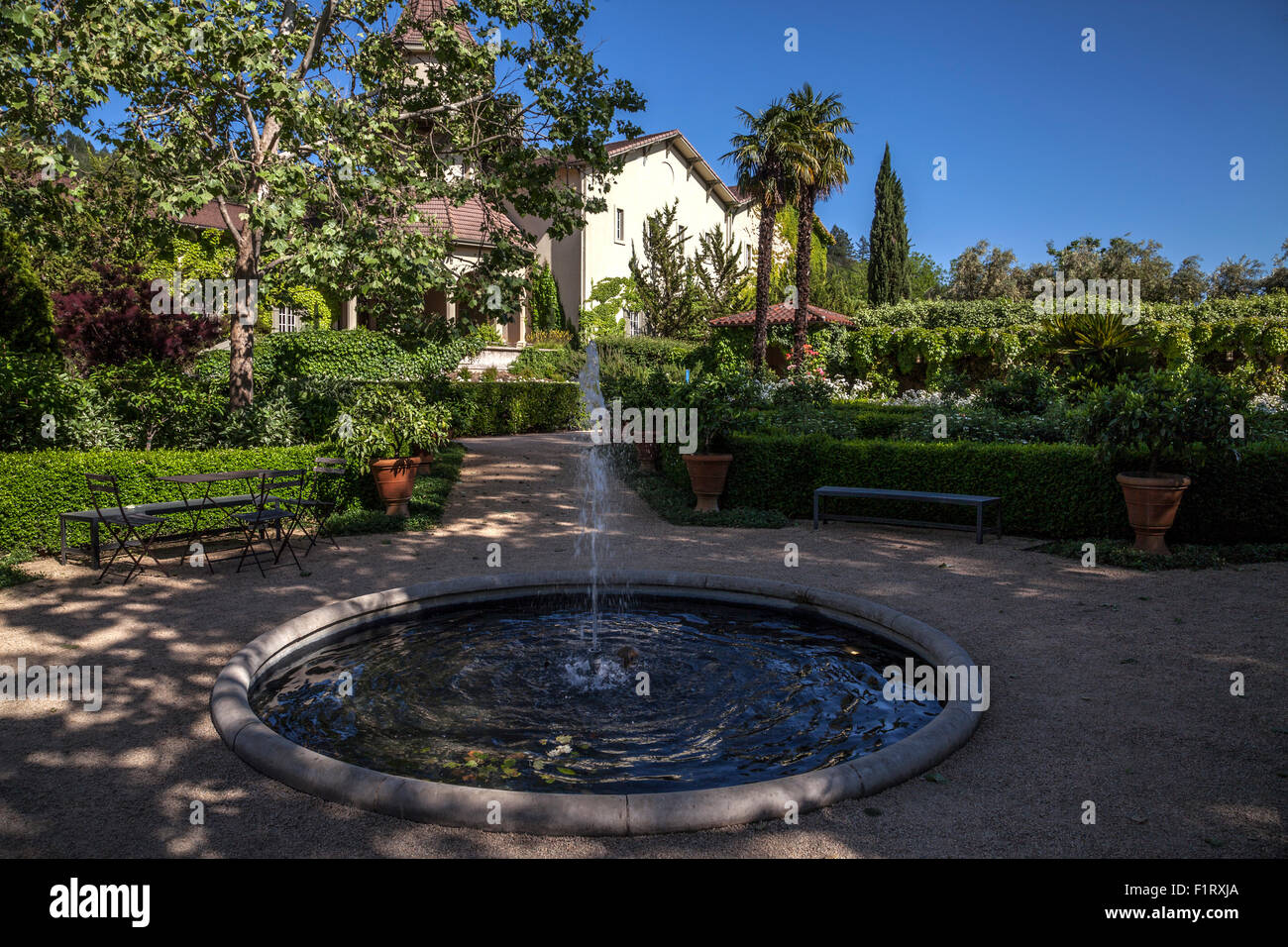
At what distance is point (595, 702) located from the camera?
218 inches

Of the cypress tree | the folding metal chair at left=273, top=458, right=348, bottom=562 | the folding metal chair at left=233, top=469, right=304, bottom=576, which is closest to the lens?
the folding metal chair at left=233, top=469, right=304, bottom=576

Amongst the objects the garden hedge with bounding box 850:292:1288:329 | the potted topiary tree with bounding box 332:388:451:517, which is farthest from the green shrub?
the potted topiary tree with bounding box 332:388:451:517

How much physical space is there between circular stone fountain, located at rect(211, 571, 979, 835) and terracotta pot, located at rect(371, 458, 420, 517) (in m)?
3.92

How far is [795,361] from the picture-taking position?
3073cm

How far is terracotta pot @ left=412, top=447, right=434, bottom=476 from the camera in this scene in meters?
12.4

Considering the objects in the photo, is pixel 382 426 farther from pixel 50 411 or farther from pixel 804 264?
pixel 804 264

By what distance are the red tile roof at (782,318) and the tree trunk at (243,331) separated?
23920mm

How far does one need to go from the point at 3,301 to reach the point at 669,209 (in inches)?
1057

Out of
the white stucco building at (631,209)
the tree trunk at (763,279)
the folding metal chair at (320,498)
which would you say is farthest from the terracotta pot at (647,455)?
the white stucco building at (631,209)

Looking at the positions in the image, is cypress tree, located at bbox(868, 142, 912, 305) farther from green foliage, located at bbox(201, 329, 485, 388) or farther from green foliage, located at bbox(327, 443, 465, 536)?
green foliage, located at bbox(327, 443, 465, 536)

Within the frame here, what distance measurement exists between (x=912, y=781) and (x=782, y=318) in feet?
102

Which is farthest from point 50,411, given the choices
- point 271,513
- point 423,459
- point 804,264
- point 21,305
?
point 804,264

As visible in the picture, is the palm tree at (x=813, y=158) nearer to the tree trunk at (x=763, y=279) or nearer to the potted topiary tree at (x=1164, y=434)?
the tree trunk at (x=763, y=279)

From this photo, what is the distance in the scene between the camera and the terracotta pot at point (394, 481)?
11305 millimetres
